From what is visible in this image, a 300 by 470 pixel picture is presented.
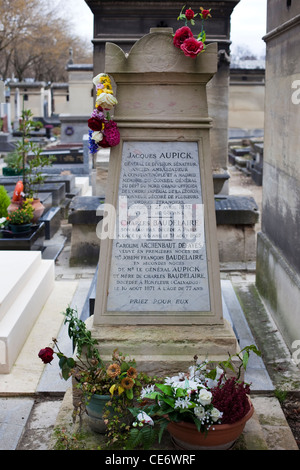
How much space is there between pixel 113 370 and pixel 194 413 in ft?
2.09

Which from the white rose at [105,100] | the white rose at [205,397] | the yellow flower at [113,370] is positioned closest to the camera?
the white rose at [205,397]

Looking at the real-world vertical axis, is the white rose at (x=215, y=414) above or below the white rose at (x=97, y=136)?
below

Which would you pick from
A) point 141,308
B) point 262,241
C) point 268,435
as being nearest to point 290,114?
point 262,241

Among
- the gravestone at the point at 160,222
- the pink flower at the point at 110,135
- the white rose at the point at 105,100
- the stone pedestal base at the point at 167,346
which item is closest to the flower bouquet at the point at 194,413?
the stone pedestal base at the point at 167,346

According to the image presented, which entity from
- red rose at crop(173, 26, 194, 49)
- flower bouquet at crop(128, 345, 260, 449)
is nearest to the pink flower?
red rose at crop(173, 26, 194, 49)

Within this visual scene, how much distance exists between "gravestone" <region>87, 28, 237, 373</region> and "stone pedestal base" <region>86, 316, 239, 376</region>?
1.8 inches

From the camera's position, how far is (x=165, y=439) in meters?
3.81

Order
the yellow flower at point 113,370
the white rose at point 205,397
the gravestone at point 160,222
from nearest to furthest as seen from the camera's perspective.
Answer: 1. the white rose at point 205,397
2. the yellow flower at point 113,370
3. the gravestone at point 160,222

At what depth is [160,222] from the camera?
4.30 metres

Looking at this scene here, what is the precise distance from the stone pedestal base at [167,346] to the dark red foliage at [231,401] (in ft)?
1.41

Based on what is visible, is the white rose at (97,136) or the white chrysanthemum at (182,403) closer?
the white chrysanthemum at (182,403)

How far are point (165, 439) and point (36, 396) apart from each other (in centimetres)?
147

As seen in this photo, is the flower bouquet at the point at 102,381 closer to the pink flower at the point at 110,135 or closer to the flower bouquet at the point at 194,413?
the flower bouquet at the point at 194,413

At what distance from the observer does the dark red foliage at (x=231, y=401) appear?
11.6 ft
